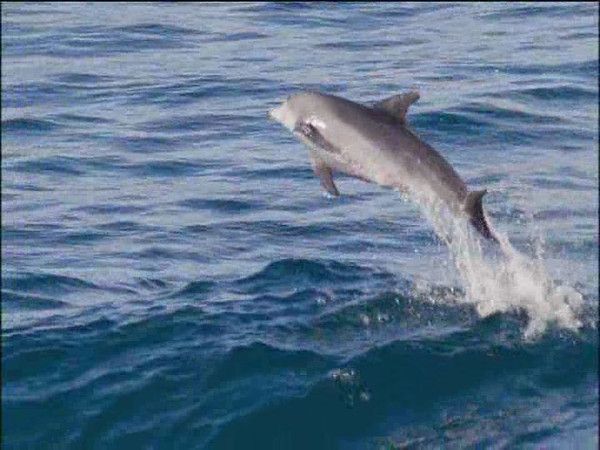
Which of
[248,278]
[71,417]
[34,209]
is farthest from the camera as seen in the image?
[34,209]

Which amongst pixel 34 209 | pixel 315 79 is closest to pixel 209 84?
pixel 315 79

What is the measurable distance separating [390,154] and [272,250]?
3.64m

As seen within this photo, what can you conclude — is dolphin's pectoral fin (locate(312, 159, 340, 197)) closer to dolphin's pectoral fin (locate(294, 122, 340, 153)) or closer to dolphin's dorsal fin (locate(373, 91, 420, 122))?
dolphin's pectoral fin (locate(294, 122, 340, 153))

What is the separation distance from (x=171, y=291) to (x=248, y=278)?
778 millimetres

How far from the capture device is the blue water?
41.0ft

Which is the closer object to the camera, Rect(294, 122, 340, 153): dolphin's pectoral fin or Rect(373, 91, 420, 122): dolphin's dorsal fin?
Rect(373, 91, 420, 122): dolphin's dorsal fin

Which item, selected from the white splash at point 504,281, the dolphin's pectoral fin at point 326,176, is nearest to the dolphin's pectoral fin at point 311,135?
the dolphin's pectoral fin at point 326,176

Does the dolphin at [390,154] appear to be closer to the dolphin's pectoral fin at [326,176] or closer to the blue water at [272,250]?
the dolphin's pectoral fin at [326,176]

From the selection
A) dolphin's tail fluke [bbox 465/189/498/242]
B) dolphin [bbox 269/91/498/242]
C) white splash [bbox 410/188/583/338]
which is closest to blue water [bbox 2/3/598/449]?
white splash [bbox 410/188/583/338]

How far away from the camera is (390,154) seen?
41.1ft

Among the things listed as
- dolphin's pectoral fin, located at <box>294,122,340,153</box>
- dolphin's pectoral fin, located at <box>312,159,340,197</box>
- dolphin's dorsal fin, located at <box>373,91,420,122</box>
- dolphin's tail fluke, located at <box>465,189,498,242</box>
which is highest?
dolphin's dorsal fin, located at <box>373,91,420,122</box>

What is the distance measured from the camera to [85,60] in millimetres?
25328

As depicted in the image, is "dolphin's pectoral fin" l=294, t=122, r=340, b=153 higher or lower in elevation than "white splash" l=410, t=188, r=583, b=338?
higher

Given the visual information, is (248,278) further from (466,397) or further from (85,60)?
(85,60)
